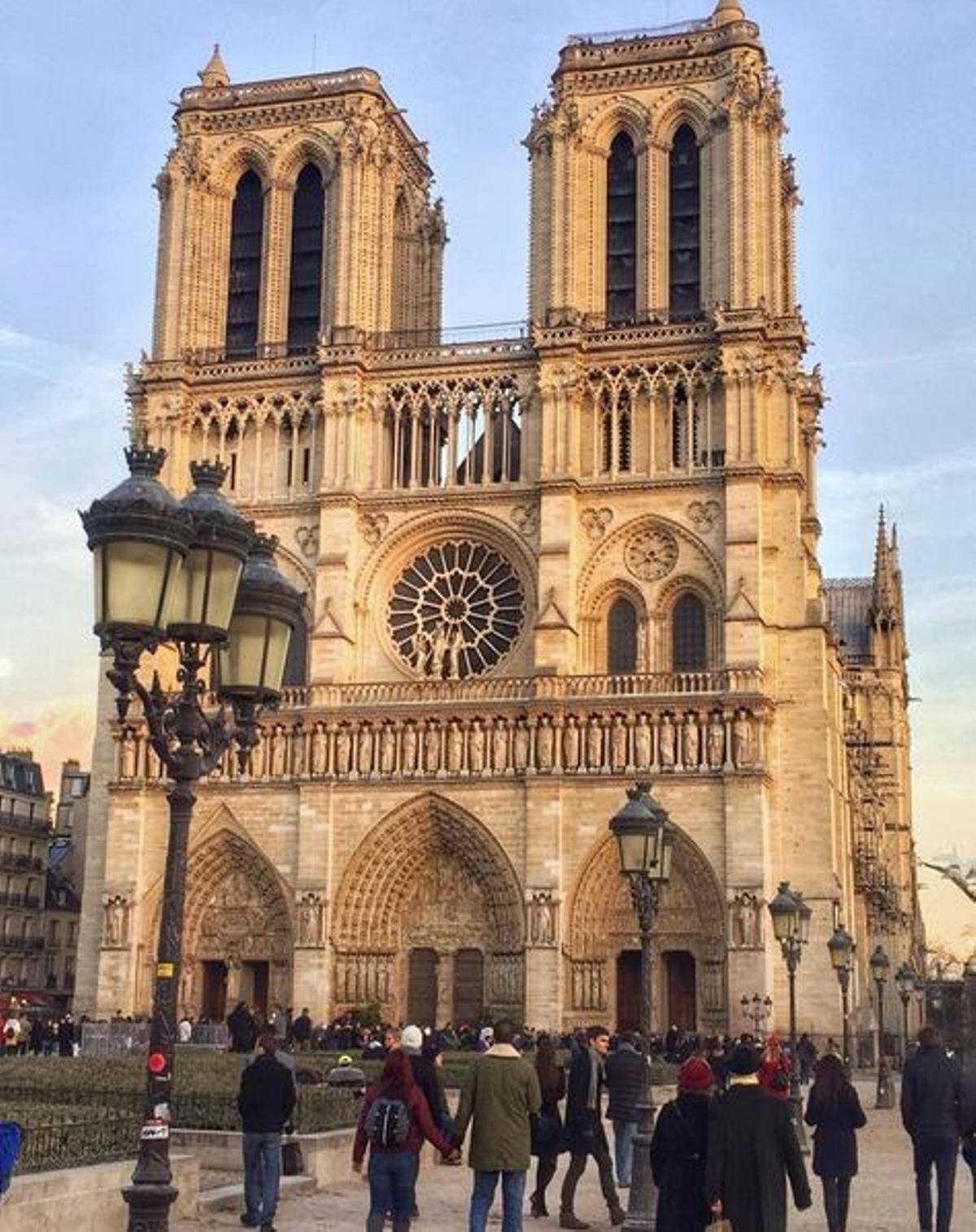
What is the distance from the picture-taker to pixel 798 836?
38938 mm

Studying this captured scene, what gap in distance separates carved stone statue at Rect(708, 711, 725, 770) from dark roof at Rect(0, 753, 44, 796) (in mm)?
27041

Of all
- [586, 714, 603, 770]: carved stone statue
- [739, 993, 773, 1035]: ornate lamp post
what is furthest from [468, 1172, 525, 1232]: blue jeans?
[586, 714, 603, 770]: carved stone statue

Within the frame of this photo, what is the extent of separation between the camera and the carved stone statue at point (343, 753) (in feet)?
134

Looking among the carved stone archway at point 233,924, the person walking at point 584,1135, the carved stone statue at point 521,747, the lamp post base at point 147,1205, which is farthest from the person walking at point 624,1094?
the carved stone archway at point 233,924

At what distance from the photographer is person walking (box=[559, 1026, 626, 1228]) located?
46.4ft

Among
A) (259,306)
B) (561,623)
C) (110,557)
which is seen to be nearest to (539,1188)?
(110,557)

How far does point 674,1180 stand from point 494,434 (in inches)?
1371

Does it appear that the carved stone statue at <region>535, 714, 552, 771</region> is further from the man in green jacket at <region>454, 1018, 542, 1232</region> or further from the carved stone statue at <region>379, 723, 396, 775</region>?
the man in green jacket at <region>454, 1018, 542, 1232</region>

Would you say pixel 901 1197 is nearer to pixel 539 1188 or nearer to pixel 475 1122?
pixel 539 1188

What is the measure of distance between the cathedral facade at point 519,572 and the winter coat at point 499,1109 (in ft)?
90.0

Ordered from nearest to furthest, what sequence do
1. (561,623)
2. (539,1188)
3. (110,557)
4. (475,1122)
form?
(110,557), (475,1122), (539,1188), (561,623)

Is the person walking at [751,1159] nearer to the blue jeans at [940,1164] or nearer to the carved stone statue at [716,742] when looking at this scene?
the blue jeans at [940,1164]

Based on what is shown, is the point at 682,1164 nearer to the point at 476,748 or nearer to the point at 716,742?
the point at 716,742

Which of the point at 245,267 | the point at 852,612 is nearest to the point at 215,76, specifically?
the point at 245,267
